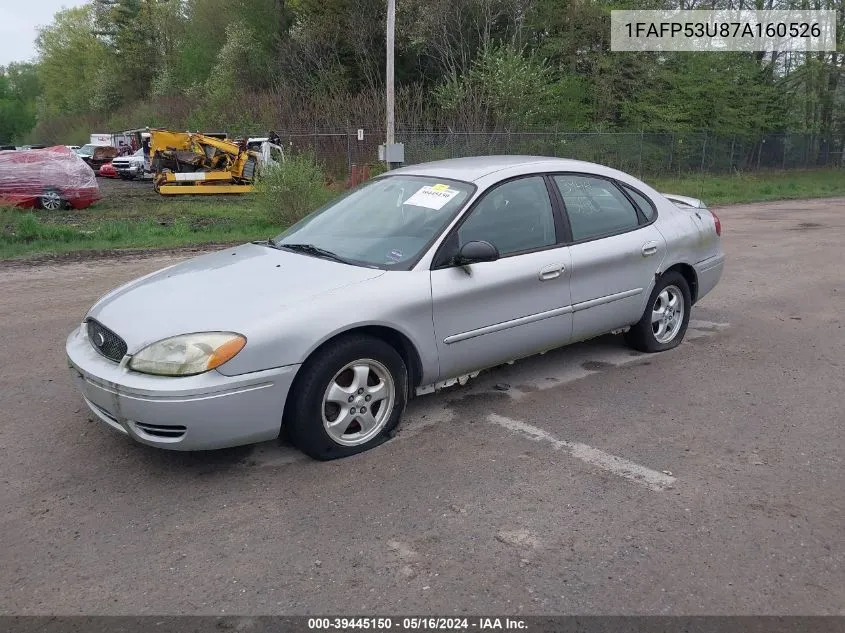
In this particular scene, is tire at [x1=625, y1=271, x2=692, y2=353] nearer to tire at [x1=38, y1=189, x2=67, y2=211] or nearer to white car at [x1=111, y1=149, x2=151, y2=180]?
tire at [x1=38, y1=189, x2=67, y2=211]

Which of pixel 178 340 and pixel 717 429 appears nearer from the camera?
pixel 178 340

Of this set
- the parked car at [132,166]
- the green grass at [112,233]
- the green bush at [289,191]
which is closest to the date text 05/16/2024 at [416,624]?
the green grass at [112,233]

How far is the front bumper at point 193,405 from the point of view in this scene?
138 inches

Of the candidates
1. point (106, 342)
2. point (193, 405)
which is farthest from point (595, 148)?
point (193, 405)

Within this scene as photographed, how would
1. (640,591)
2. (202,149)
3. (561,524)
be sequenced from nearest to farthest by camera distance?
1. (640,591)
2. (561,524)
3. (202,149)

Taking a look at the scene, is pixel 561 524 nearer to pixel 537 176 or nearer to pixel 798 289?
pixel 537 176

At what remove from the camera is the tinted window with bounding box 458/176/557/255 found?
459 cm

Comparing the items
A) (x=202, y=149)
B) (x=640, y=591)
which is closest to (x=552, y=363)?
(x=640, y=591)

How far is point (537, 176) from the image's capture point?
504 centimetres

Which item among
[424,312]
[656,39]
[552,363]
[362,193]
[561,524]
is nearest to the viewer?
[561,524]

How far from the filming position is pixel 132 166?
3012cm

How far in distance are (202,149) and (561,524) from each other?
22.8 meters

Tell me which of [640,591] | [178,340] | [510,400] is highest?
[178,340]

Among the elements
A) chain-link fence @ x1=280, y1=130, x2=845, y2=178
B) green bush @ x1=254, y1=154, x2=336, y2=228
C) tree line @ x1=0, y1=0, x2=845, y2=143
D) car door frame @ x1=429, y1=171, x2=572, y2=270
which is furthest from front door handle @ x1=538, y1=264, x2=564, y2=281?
tree line @ x1=0, y1=0, x2=845, y2=143
